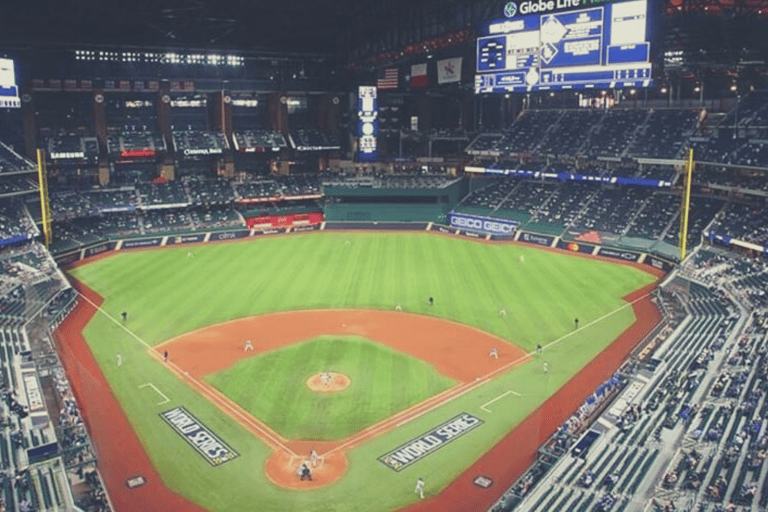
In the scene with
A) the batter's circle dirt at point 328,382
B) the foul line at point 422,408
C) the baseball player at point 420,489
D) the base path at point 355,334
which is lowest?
the baseball player at point 420,489

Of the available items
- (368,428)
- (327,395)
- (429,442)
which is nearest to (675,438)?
(429,442)

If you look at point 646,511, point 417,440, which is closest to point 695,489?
point 646,511

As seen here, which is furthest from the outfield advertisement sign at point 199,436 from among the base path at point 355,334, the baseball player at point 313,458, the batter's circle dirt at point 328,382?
the batter's circle dirt at point 328,382

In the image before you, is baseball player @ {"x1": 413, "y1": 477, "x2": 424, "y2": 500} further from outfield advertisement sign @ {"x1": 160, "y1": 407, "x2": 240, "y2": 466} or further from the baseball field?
outfield advertisement sign @ {"x1": 160, "y1": 407, "x2": 240, "y2": 466}

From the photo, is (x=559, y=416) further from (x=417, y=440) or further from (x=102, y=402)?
(x=102, y=402)

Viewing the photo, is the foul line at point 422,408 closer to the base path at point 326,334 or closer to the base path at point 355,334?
the base path at point 326,334

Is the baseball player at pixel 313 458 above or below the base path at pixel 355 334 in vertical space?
below
